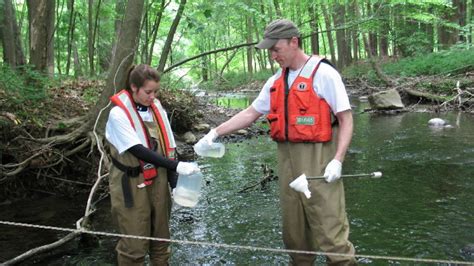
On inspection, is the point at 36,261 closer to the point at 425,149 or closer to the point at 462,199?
the point at 462,199

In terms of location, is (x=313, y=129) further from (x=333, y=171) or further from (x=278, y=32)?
(x=278, y=32)

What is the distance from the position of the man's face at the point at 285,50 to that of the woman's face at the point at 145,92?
0.98m

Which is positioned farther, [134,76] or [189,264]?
[189,264]

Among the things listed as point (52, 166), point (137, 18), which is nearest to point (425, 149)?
point (137, 18)

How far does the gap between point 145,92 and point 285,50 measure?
116 cm

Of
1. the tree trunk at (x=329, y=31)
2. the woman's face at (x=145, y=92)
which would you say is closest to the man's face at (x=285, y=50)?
the woman's face at (x=145, y=92)

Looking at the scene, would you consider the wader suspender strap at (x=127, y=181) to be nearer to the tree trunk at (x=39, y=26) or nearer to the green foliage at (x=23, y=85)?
the green foliage at (x=23, y=85)

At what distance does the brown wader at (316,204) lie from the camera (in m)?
3.39

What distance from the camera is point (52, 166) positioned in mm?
7094

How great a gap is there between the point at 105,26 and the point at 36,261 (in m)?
14.3

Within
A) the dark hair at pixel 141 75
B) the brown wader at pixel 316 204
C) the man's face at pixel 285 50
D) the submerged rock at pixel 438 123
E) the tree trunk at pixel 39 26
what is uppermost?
the tree trunk at pixel 39 26

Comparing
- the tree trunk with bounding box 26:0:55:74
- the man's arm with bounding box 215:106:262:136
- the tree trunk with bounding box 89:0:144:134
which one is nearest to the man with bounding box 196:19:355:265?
the man's arm with bounding box 215:106:262:136

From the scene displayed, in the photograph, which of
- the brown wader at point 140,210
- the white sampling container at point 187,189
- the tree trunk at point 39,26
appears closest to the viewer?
the brown wader at point 140,210

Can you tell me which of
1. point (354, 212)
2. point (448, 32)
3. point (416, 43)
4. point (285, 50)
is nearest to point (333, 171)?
point (285, 50)
